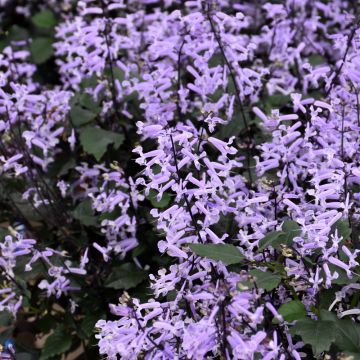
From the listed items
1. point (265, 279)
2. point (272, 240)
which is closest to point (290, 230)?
point (272, 240)

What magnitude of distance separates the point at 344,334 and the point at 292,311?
19 centimetres

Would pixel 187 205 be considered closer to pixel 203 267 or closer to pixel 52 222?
pixel 203 267

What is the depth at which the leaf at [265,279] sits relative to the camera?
2354 millimetres

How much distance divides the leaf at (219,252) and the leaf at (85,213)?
1.22 meters

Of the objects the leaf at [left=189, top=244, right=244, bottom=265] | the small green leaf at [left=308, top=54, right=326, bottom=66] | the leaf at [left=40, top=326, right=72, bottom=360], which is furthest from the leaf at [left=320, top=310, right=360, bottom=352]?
the small green leaf at [left=308, top=54, right=326, bottom=66]

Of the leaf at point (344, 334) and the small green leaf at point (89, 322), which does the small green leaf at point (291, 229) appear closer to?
the leaf at point (344, 334)

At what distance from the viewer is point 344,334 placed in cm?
245

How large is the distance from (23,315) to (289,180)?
1639mm

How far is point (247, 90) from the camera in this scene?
3475 millimetres

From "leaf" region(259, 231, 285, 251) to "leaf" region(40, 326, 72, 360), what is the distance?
50.9 inches

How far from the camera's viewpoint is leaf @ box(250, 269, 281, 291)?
2.35 m

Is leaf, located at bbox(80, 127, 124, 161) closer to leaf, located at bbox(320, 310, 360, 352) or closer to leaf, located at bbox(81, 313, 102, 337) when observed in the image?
leaf, located at bbox(81, 313, 102, 337)

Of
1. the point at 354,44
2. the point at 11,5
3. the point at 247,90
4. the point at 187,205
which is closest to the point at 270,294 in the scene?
the point at 187,205

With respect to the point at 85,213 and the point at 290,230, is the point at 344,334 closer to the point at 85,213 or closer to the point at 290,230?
the point at 290,230
